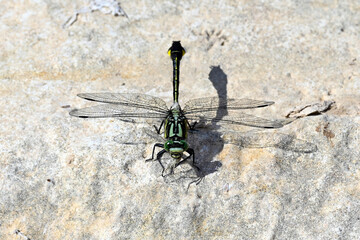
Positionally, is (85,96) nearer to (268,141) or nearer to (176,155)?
(176,155)

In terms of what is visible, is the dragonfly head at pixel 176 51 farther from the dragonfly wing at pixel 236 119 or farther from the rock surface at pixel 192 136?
the dragonfly wing at pixel 236 119

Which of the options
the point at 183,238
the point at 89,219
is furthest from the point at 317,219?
the point at 89,219

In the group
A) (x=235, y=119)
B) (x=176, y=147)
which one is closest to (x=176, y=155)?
(x=176, y=147)

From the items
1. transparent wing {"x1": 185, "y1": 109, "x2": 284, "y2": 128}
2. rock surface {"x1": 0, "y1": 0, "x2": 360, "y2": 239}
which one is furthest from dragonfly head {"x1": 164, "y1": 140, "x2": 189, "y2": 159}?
transparent wing {"x1": 185, "y1": 109, "x2": 284, "y2": 128}

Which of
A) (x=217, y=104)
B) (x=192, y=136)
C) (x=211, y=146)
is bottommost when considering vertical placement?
(x=211, y=146)

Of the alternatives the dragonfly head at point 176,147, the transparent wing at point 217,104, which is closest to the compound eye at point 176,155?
the dragonfly head at point 176,147

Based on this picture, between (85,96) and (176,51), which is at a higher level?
(176,51)
